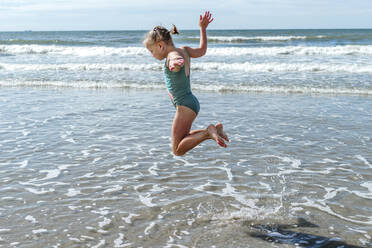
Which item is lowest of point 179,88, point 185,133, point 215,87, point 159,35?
point 215,87

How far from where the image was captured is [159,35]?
4379mm

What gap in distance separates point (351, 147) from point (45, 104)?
8329mm

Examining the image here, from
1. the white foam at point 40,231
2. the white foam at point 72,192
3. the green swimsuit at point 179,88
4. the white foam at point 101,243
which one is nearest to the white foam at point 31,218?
the white foam at point 40,231

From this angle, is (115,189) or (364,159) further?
(364,159)

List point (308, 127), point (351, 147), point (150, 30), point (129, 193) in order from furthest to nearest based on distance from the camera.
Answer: point (308, 127) < point (351, 147) < point (129, 193) < point (150, 30)

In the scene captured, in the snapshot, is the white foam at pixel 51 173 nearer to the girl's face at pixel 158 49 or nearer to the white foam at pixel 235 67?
the girl's face at pixel 158 49

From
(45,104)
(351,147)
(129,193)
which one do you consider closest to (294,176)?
(351,147)

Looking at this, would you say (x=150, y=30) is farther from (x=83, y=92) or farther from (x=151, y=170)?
(x=83, y=92)

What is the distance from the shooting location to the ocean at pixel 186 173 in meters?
Result: 4.09

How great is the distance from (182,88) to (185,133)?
57 centimetres

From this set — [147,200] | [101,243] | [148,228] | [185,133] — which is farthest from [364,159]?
[101,243]

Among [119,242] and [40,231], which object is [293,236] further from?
[40,231]

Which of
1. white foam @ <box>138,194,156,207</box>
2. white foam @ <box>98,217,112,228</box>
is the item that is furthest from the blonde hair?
white foam @ <box>98,217,112,228</box>

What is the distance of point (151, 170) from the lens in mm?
5965
